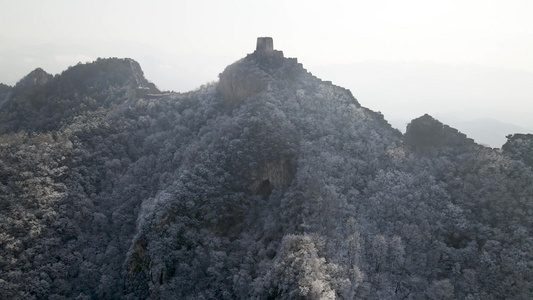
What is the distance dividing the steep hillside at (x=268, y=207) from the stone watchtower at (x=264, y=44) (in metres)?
6.67

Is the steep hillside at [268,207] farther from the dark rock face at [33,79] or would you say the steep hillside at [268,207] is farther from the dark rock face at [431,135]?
the dark rock face at [33,79]

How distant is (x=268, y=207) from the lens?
66062 millimetres

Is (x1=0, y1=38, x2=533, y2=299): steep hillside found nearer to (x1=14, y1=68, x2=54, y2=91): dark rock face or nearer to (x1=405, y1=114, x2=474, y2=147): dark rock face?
(x1=405, y1=114, x2=474, y2=147): dark rock face

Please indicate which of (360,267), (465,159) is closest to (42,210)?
(360,267)

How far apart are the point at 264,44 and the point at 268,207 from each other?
45.8m

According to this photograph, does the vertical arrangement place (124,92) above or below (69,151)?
above

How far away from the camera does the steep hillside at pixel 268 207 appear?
54156mm

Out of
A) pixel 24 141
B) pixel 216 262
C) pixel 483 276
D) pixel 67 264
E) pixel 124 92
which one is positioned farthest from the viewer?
pixel 124 92

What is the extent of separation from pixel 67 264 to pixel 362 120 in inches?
2496

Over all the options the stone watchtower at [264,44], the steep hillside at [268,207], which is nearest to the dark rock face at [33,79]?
the steep hillside at [268,207]

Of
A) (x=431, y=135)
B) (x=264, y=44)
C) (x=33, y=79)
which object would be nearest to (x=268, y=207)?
(x=431, y=135)

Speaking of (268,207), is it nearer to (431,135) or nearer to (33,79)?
(431,135)

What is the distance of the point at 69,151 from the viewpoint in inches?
3191

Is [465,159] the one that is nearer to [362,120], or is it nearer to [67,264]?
[362,120]
